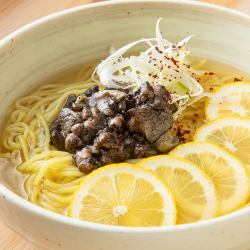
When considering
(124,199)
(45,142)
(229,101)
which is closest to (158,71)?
(229,101)

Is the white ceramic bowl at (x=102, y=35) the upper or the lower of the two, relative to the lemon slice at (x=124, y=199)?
upper

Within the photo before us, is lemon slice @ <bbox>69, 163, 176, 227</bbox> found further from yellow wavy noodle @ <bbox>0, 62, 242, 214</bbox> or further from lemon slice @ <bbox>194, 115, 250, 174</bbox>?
lemon slice @ <bbox>194, 115, 250, 174</bbox>

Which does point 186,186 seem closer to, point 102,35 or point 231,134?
point 231,134

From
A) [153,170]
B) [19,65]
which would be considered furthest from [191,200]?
[19,65]

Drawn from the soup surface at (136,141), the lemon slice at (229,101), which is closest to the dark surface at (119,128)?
the soup surface at (136,141)

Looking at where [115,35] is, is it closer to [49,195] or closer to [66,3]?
[66,3]

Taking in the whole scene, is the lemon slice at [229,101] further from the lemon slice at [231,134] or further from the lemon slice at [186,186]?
the lemon slice at [186,186]
